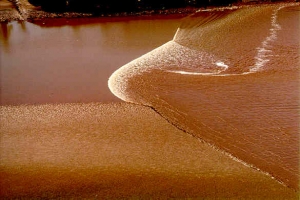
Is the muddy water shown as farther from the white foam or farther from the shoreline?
the white foam

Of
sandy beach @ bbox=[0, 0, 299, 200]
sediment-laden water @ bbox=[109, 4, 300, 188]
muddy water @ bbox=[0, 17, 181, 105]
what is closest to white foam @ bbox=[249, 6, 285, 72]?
sediment-laden water @ bbox=[109, 4, 300, 188]

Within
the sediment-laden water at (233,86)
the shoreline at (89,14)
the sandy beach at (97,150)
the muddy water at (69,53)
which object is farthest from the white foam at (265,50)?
the shoreline at (89,14)

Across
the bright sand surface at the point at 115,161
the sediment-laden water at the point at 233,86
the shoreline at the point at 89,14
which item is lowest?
the bright sand surface at the point at 115,161

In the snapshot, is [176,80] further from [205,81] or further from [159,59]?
[159,59]

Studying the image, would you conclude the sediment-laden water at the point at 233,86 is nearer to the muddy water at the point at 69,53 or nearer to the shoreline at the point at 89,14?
the muddy water at the point at 69,53

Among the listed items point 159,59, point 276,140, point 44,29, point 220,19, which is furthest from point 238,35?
point 44,29

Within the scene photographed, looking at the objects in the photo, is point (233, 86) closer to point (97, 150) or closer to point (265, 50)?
point (265, 50)
